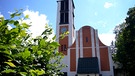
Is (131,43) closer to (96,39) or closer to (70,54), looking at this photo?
(96,39)

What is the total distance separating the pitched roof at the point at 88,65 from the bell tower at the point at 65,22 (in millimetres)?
3956

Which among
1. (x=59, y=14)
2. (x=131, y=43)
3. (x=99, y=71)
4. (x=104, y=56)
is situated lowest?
(x=99, y=71)

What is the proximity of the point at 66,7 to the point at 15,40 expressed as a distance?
114 feet

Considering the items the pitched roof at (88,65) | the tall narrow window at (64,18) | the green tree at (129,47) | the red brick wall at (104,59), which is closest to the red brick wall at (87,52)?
the pitched roof at (88,65)

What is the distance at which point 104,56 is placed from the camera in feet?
100.0

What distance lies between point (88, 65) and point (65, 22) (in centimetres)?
919

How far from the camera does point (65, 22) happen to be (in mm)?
34156

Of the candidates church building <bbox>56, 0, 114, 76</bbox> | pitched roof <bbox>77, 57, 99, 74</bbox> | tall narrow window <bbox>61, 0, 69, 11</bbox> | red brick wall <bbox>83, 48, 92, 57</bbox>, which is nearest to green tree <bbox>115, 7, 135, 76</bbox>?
church building <bbox>56, 0, 114, 76</bbox>

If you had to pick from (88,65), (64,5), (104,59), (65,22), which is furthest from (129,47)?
(64,5)

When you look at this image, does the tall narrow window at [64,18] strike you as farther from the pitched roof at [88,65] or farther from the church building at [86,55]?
the pitched roof at [88,65]

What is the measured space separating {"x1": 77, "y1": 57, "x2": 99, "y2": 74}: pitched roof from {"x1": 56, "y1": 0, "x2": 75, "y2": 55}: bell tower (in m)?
3.96

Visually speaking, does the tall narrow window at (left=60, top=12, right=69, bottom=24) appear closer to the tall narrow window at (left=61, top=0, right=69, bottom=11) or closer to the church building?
the tall narrow window at (left=61, top=0, right=69, bottom=11)

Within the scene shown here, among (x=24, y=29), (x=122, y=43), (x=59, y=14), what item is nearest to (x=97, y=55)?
(x=122, y=43)

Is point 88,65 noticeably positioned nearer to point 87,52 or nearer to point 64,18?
point 87,52
